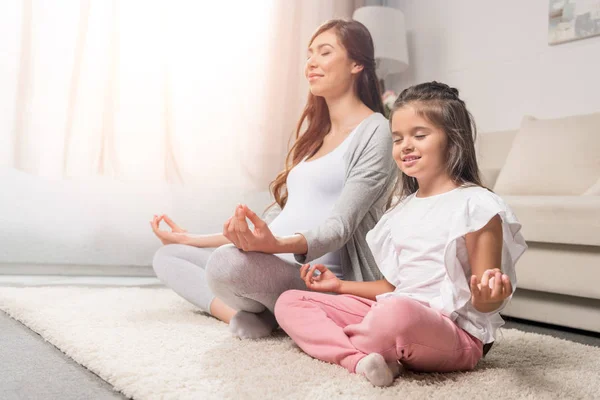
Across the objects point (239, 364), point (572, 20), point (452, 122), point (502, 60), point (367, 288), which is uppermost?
point (572, 20)

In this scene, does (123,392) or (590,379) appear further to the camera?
(590,379)

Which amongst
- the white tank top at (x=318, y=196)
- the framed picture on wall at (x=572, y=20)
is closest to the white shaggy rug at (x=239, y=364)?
the white tank top at (x=318, y=196)

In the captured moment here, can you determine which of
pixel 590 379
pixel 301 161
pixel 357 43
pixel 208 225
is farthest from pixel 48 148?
pixel 590 379

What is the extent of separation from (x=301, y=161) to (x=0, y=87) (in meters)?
1.58

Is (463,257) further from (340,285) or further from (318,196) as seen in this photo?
(318,196)

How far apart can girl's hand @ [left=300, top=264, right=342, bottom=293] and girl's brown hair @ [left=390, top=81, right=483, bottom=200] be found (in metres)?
0.31

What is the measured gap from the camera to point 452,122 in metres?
1.10

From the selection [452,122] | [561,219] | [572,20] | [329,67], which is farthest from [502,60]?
[452,122]

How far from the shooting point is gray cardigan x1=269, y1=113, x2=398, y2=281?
4.12 ft

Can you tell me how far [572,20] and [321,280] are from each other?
2.27 m

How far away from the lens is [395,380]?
0.96 m

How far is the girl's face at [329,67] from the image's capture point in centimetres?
142

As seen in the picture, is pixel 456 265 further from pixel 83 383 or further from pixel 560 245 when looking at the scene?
pixel 560 245

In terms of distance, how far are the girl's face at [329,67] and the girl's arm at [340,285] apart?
49 cm
